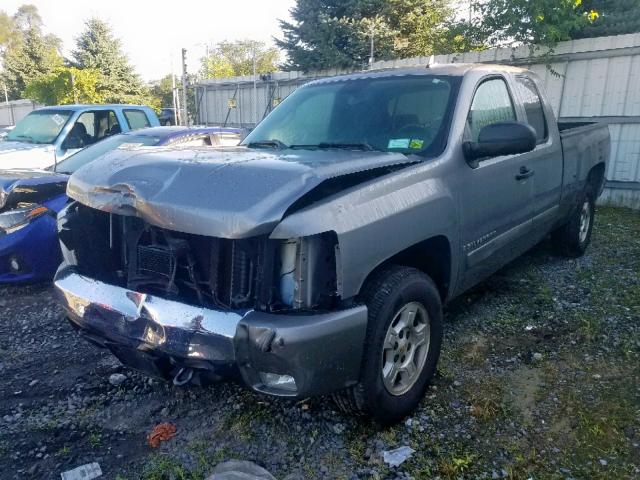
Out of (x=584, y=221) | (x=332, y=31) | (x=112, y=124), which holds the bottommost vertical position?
(x=584, y=221)

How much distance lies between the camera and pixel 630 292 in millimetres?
4441

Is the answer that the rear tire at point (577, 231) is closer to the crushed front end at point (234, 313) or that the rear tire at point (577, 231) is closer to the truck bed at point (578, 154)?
the truck bed at point (578, 154)

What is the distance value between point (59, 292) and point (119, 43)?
1163 inches

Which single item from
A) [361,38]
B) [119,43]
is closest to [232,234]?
[361,38]

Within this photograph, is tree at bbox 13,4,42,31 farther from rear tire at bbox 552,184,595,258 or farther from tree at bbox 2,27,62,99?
rear tire at bbox 552,184,595,258

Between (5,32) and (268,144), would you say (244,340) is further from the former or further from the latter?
(5,32)

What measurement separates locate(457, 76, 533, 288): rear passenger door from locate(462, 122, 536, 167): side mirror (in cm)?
9

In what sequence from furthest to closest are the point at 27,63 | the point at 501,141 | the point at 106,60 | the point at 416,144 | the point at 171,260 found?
the point at 27,63
the point at 106,60
the point at 416,144
the point at 501,141
the point at 171,260

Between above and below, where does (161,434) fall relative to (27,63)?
below

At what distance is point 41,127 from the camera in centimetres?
798

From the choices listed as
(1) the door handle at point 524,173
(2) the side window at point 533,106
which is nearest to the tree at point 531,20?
(2) the side window at point 533,106

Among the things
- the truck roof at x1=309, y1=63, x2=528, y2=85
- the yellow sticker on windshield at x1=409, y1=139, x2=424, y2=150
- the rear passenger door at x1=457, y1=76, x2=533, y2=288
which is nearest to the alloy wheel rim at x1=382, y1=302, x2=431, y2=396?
the rear passenger door at x1=457, y1=76, x2=533, y2=288

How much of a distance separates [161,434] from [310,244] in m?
1.36

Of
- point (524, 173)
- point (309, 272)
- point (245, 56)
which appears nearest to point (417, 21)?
point (524, 173)
